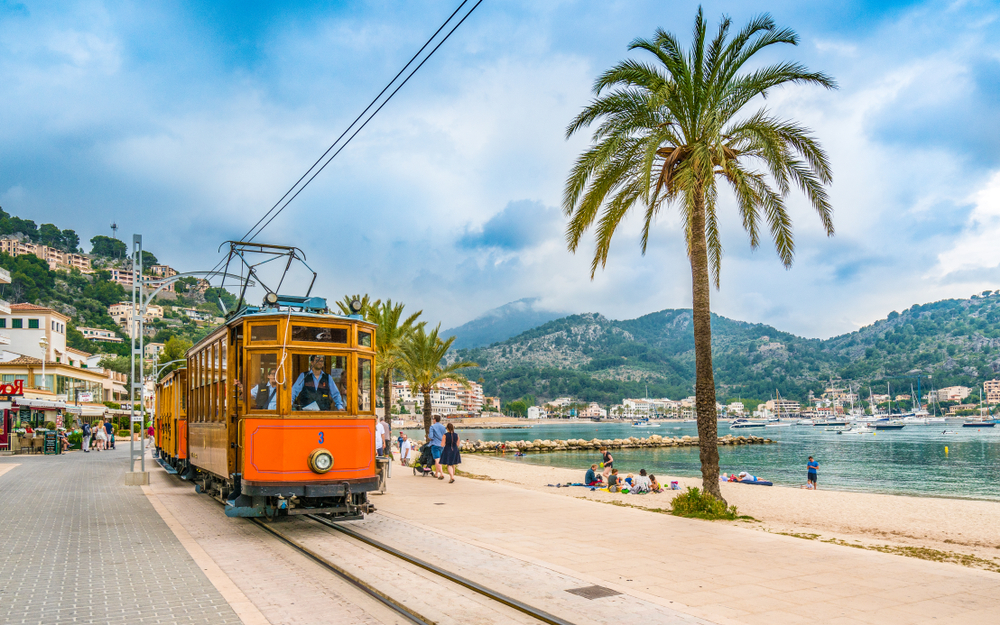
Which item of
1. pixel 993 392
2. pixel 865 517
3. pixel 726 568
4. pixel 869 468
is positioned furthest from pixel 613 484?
pixel 993 392

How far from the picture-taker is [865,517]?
17.2m

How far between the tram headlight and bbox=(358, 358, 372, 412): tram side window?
32.8 inches

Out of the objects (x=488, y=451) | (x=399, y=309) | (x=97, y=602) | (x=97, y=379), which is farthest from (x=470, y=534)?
(x=97, y=379)

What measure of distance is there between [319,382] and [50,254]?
194292 millimetres

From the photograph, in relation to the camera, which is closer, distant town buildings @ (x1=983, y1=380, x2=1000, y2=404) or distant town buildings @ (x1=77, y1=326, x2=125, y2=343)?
distant town buildings @ (x1=77, y1=326, x2=125, y2=343)

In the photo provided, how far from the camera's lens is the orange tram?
31.1 feet

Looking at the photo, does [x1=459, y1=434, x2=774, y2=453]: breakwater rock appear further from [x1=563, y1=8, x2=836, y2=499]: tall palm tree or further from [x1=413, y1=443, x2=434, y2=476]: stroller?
[x1=563, y1=8, x2=836, y2=499]: tall palm tree

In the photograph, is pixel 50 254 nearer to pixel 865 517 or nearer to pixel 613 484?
pixel 613 484

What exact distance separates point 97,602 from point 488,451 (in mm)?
47118

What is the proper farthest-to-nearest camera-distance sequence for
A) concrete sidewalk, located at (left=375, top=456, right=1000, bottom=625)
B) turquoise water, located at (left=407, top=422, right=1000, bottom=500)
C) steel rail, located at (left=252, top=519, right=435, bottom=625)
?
turquoise water, located at (left=407, top=422, right=1000, bottom=500) → concrete sidewalk, located at (left=375, top=456, right=1000, bottom=625) → steel rail, located at (left=252, top=519, right=435, bottom=625)

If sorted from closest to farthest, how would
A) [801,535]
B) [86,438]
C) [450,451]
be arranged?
1. [801,535]
2. [450,451]
3. [86,438]

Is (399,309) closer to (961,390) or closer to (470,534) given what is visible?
(470,534)

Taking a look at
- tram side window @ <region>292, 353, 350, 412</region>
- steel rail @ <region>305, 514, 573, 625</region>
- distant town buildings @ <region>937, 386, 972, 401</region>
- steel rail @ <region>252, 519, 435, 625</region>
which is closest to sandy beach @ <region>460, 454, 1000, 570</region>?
steel rail @ <region>305, 514, 573, 625</region>

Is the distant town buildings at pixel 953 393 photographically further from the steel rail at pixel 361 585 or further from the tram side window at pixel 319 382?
the steel rail at pixel 361 585
